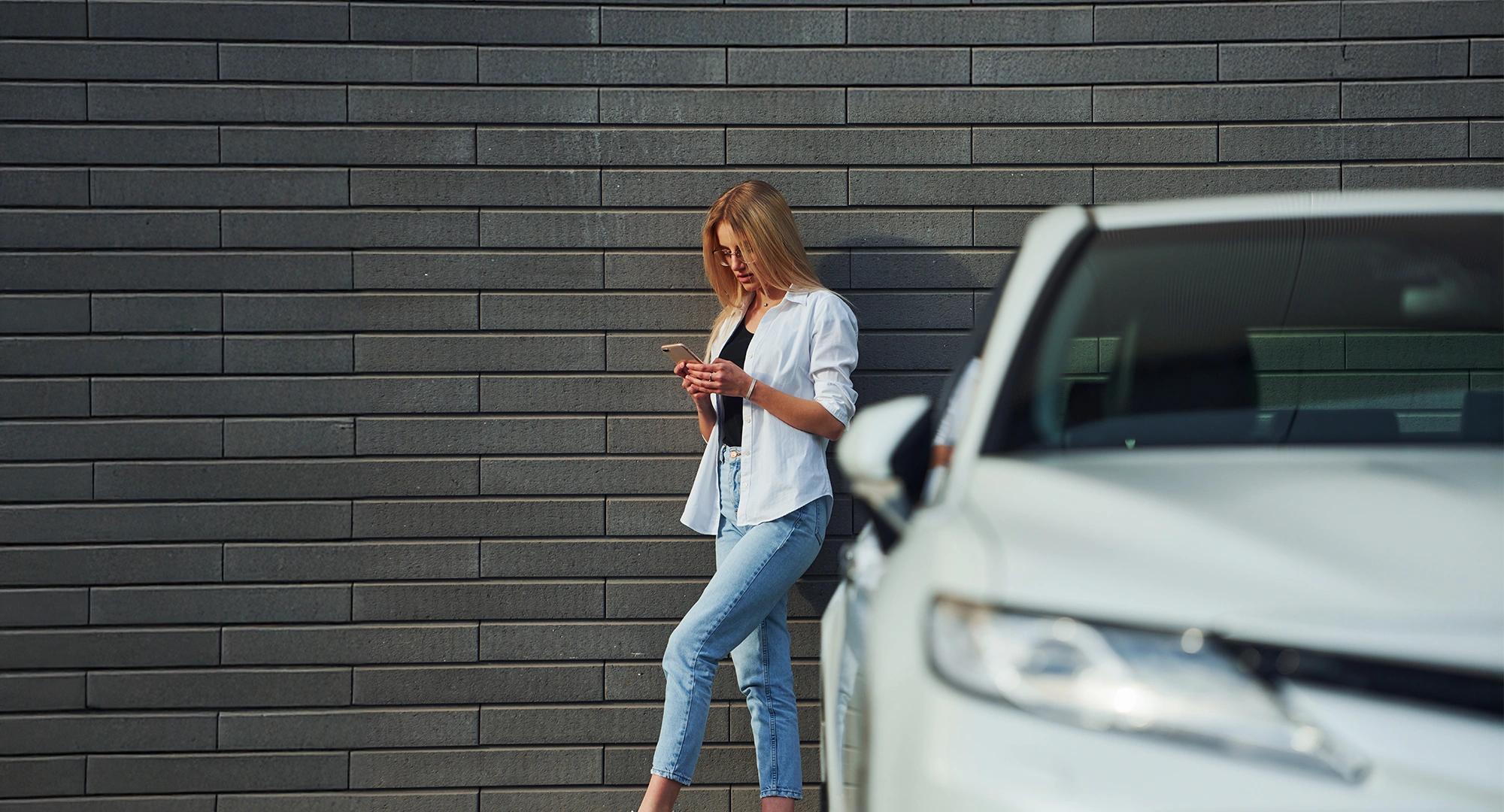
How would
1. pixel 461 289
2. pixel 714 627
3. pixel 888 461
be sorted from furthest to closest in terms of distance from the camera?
pixel 461 289 → pixel 714 627 → pixel 888 461

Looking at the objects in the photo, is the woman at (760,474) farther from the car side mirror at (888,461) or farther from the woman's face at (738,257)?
the car side mirror at (888,461)

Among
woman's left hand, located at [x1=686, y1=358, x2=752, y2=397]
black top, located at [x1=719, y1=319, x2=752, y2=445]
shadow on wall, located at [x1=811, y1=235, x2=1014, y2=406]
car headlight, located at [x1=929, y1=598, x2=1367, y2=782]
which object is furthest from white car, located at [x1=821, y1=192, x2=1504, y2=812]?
shadow on wall, located at [x1=811, y1=235, x2=1014, y2=406]

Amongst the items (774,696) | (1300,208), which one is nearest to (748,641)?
(774,696)

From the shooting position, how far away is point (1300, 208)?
1.85 meters

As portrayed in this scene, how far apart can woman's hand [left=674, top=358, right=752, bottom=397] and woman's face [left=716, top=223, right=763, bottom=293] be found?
1.19 feet

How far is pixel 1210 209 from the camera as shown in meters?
1.84

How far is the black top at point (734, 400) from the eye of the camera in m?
3.12

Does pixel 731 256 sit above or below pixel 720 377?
above

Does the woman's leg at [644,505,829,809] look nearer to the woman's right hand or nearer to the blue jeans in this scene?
the blue jeans

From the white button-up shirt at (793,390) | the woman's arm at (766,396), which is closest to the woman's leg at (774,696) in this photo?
the white button-up shirt at (793,390)

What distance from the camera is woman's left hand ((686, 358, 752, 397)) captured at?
2.91 m

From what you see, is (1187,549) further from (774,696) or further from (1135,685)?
(774,696)

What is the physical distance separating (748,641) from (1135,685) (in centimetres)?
211

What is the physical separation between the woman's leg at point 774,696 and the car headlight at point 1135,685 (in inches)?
74.2
